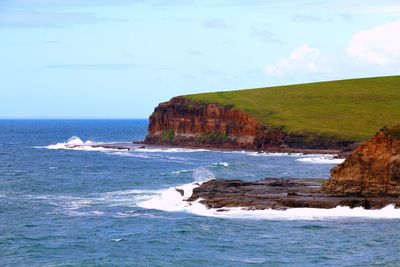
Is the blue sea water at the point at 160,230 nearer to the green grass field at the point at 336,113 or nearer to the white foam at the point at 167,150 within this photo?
the white foam at the point at 167,150

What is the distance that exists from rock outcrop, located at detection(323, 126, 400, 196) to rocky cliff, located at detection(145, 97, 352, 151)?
87661 millimetres

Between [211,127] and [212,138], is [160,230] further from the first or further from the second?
[211,127]

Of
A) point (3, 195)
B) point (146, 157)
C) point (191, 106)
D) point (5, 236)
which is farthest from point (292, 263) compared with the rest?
point (191, 106)

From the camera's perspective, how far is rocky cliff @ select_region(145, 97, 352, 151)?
165625 mm

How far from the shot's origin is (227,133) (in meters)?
182

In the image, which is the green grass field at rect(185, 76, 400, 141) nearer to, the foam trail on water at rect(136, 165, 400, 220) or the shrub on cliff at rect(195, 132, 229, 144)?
Answer: the shrub on cliff at rect(195, 132, 229, 144)

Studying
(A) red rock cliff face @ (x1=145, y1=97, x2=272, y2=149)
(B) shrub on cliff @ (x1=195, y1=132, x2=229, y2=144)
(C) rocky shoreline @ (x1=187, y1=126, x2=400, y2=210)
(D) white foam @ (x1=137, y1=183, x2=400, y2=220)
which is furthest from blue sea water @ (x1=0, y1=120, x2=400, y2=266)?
(B) shrub on cliff @ (x1=195, y1=132, x2=229, y2=144)

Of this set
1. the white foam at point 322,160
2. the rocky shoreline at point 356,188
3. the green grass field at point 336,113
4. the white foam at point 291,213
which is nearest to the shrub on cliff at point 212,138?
the green grass field at point 336,113

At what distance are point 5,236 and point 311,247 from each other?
21.3 metres

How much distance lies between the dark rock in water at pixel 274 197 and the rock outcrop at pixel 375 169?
960 millimetres

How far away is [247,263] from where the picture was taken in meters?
49.2

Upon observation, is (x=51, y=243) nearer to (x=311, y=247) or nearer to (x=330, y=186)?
(x=311, y=247)

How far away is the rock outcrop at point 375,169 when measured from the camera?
70.7 m

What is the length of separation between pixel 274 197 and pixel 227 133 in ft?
356
